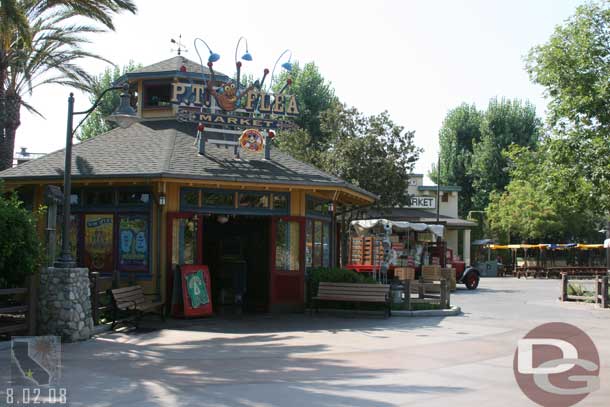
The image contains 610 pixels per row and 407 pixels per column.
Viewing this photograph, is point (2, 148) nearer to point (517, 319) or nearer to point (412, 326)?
point (412, 326)

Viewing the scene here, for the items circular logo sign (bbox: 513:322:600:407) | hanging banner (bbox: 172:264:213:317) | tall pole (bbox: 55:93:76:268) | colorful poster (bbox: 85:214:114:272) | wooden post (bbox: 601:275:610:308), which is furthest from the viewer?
wooden post (bbox: 601:275:610:308)

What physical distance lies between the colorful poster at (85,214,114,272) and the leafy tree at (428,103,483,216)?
5060 centimetres

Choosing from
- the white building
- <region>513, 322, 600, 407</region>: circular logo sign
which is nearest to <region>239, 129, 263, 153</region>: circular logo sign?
<region>513, 322, 600, 407</region>: circular logo sign

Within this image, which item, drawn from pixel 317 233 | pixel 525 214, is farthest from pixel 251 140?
pixel 525 214

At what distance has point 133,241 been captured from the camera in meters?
17.5

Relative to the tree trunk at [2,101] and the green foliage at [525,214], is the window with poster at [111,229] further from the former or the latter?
the green foliage at [525,214]

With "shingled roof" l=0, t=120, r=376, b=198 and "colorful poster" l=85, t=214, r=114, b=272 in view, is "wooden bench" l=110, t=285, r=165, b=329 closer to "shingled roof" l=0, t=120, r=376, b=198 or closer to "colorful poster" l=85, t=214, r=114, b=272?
"colorful poster" l=85, t=214, r=114, b=272

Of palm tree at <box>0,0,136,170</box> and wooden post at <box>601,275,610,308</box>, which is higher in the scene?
palm tree at <box>0,0,136,170</box>

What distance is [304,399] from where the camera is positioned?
8.41m

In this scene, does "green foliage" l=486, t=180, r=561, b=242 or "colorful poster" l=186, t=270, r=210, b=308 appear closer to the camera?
"colorful poster" l=186, t=270, r=210, b=308

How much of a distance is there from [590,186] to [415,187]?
87.1ft

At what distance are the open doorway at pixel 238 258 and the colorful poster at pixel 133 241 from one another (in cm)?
385

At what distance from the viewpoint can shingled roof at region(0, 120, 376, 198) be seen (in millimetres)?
17156

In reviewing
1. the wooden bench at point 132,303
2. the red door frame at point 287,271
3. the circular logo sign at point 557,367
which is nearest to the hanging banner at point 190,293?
the wooden bench at point 132,303
